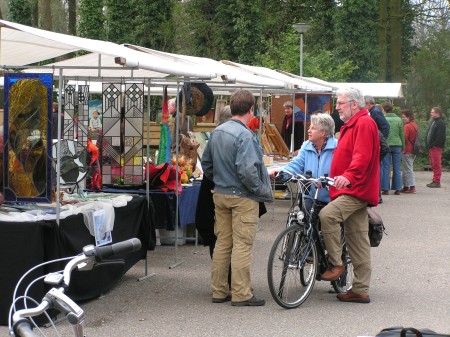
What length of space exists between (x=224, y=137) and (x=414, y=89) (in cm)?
3198

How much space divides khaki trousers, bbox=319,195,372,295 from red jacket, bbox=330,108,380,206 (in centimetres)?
11

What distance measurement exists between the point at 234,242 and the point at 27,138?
1870 millimetres

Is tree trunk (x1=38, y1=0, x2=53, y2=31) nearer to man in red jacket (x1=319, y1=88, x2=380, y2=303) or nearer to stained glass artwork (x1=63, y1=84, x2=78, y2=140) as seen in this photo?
stained glass artwork (x1=63, y1=84, x2=78, y2=140)

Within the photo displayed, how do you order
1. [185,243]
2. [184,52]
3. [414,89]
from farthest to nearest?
[184,52]
[414,89]
[185,243]

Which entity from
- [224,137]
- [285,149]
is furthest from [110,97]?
[285,149]

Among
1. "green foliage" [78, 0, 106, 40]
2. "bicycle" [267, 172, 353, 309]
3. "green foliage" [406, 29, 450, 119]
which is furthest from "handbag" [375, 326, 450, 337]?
"green foliage" [78, 0, 106, 40]

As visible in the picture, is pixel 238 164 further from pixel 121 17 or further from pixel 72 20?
pixel 121 17

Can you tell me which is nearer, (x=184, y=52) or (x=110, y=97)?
(x=110, y=97)

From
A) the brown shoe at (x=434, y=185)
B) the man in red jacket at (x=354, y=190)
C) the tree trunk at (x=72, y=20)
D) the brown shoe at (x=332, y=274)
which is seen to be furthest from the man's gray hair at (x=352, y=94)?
the tree trunk at (x=72, y=20)

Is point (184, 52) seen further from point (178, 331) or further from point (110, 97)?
point (178, 331)

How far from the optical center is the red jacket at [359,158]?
7609 mm

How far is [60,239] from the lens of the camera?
7.01 m

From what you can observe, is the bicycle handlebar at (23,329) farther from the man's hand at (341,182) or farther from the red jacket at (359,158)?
the red jacket at (359,158)

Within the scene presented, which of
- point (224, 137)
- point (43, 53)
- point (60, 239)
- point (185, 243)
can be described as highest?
point (43, 53)
